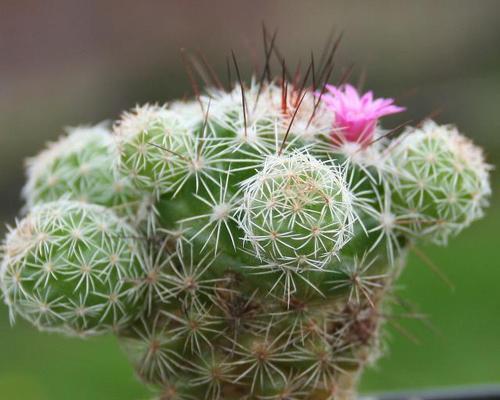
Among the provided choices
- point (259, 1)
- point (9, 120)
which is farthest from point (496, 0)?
point (9, 120)

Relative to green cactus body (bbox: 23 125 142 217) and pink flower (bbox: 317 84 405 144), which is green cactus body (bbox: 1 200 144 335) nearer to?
green cactus body (bbox: 23 125 142 217)

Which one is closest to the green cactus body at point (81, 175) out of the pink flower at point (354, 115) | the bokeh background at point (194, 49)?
the pink flower at point (354, 115)

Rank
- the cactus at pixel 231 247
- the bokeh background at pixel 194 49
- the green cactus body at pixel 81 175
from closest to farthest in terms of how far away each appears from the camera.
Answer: the cactus at pixel 231 247, the green cactus body at pixel 81 175, the bokeh background at pixel 194 49

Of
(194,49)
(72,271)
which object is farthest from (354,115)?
(194,49)

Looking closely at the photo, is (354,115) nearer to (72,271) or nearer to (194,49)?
(72,271)

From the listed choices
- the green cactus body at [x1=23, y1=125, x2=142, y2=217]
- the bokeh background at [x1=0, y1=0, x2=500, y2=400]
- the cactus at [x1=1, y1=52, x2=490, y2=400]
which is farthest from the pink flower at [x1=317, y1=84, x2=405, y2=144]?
the bokeh background at [x1=0, y1=0, x2=500, y2=400]

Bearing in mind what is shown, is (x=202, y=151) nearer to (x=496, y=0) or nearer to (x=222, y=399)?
(x=222, y=399)

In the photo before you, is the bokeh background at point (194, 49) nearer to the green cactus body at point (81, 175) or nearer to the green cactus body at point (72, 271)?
the green cactus body at point (81, 175)

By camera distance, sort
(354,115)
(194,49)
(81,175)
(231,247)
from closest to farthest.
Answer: (231,247)
(354,115)
(81,175)
(194,49)
